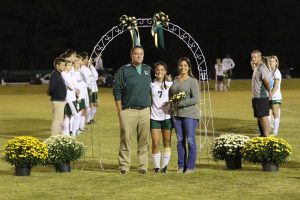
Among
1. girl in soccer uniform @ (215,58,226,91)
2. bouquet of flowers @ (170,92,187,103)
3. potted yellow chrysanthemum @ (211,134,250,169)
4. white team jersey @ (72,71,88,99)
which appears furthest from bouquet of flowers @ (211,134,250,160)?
girl in soccer uniform @ (215,58,226,91)

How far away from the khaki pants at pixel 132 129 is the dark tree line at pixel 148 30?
49.3m

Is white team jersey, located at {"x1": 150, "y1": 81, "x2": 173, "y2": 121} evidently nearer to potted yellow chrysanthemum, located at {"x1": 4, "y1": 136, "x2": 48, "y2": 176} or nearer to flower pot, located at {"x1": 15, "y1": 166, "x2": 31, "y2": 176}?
potted yellow chrysanthemum, located at {"x1": 4, "y1": 136, "x2": 48, "y2": 176}

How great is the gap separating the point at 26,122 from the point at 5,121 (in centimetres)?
78

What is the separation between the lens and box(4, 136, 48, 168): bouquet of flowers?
14078mm

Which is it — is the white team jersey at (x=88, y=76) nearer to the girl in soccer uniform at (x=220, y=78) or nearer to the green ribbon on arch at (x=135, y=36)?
the green ribbon on arch at (x=135, y=36)

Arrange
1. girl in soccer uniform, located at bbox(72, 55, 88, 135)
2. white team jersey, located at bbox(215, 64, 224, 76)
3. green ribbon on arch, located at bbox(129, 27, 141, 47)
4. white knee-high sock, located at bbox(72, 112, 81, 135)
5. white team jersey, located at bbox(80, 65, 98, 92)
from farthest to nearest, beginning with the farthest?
white team jersey, located at bbox(215, 64, 224, 76) → white team jersey, located at bbox(80, 65, 98, 92) → girl in soccer uniform, located at bbox(72, 55, 88, 135) → white knee-high sock, located at bbox(72, 112, 81, 135) → green ribbon on arch, located at bbox(129, 27, 141, 47)

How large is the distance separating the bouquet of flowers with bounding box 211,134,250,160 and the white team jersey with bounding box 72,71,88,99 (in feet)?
22.3

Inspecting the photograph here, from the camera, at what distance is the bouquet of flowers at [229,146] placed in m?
14.7

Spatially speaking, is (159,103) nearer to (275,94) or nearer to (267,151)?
(267,151)

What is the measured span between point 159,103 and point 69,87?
605 cm

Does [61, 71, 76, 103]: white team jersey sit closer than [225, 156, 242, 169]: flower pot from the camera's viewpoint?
No

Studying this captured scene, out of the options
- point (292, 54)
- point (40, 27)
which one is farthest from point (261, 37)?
point (40, 27)

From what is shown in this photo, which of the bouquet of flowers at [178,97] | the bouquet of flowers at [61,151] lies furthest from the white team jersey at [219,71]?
the bouquet of flowers at [178,97]

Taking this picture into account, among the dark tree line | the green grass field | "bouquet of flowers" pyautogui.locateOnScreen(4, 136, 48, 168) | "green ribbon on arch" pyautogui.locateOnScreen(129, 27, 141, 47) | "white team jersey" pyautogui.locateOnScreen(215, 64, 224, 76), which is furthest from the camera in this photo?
the dark tree line
